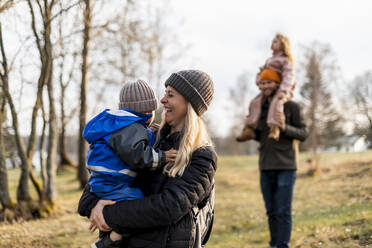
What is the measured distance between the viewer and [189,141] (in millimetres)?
2264

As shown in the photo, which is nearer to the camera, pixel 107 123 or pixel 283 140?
pixel 107 123

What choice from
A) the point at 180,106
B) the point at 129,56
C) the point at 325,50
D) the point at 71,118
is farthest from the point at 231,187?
the point at 180,106

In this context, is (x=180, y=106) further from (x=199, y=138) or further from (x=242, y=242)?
(x=242, y=242)

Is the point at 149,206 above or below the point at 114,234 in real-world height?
above

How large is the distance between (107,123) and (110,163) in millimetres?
252

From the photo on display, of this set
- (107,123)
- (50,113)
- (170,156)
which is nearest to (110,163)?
(107,123)

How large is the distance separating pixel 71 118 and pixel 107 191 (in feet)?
54.8

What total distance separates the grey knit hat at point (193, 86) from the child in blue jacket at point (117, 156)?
373 mm

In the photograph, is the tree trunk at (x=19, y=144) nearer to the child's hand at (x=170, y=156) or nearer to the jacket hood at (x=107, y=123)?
the jacket hood at (x=107, y=123)

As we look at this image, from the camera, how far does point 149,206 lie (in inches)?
82.1

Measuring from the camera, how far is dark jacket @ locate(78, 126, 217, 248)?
209cm

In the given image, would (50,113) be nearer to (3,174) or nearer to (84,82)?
(3,174)

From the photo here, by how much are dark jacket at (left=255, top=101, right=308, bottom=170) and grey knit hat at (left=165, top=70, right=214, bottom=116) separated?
2.46 m

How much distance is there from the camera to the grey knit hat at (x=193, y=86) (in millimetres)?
2447
